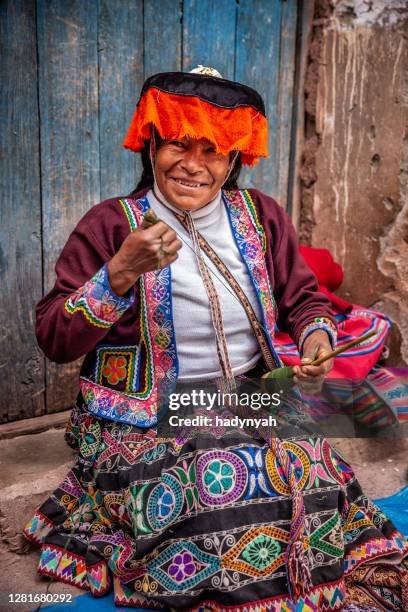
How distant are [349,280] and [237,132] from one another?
158cm

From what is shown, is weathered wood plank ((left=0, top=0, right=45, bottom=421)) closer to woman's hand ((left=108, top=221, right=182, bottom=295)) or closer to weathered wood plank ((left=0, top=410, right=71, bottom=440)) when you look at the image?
weathered wood plank ((left=0, top=410, right=71, bottom=440))

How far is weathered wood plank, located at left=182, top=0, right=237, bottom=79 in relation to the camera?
2771 mm

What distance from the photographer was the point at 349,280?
3275 mm

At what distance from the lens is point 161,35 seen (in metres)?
2.70

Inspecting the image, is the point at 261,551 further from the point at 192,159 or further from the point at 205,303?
the point at 192,159

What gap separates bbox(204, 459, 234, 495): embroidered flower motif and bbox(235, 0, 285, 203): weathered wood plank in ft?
5.75

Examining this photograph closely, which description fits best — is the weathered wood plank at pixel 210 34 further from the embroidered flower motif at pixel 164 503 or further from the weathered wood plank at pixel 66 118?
the embroidered flower motif at pixel 164 503

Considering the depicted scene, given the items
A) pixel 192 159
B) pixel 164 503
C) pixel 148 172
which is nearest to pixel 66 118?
pixel 148 172

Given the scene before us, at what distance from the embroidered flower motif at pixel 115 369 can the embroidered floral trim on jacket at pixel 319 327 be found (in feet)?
1.79

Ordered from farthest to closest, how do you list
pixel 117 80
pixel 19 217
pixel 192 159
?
pixel 117 80, pixel 19 217, pixel 192 159

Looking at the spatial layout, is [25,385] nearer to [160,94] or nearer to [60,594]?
[60,594]

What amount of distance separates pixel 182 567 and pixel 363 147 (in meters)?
2.22

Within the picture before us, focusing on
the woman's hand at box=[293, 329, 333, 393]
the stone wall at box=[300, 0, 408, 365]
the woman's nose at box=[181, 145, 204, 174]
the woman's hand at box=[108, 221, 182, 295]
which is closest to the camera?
the woman's hand at box=[108, 221, 182, 295]

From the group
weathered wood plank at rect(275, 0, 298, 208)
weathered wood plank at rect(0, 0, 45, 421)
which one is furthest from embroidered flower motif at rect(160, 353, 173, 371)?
weathered wood plank at rect(275, 0, 298, 208)
